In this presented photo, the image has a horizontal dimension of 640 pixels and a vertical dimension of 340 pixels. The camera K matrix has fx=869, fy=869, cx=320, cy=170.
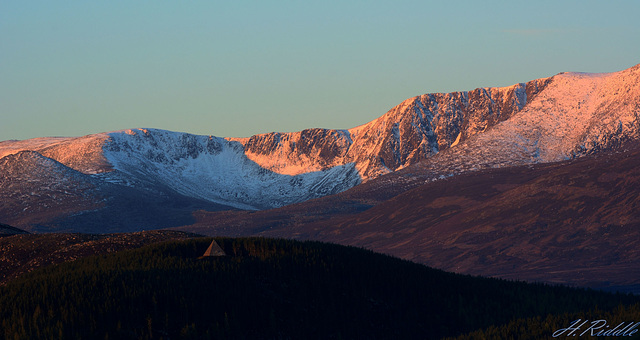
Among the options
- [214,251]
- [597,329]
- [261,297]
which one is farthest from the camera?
[214,251]

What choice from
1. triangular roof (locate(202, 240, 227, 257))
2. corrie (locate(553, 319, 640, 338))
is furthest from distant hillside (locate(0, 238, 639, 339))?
corrie (locate(553, 319, 640, 338))

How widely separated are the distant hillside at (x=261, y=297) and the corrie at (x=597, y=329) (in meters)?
11.7

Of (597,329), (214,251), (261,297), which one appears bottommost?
(597,329)

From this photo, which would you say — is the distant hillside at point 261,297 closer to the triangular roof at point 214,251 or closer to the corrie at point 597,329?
the triangular roof at point 214,251

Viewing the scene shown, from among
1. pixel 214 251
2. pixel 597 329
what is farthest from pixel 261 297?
pixel 597 329

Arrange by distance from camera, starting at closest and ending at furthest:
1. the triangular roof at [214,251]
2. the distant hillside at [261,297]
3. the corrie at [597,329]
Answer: the corrie at [597,329], the distant hillside at [261,297], the triangular roof at [214,251]

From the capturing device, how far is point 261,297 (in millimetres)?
87875

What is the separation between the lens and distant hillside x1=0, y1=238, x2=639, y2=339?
257 feet

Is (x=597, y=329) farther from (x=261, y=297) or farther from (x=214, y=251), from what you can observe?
(x=214, y=251)

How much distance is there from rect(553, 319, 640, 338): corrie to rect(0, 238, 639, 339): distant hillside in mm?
11744

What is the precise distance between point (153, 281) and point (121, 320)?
26.7 feet

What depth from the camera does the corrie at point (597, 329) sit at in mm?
77688

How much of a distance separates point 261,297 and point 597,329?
107ft

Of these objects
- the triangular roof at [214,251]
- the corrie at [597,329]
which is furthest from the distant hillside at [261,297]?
the corrie at [597,329]
